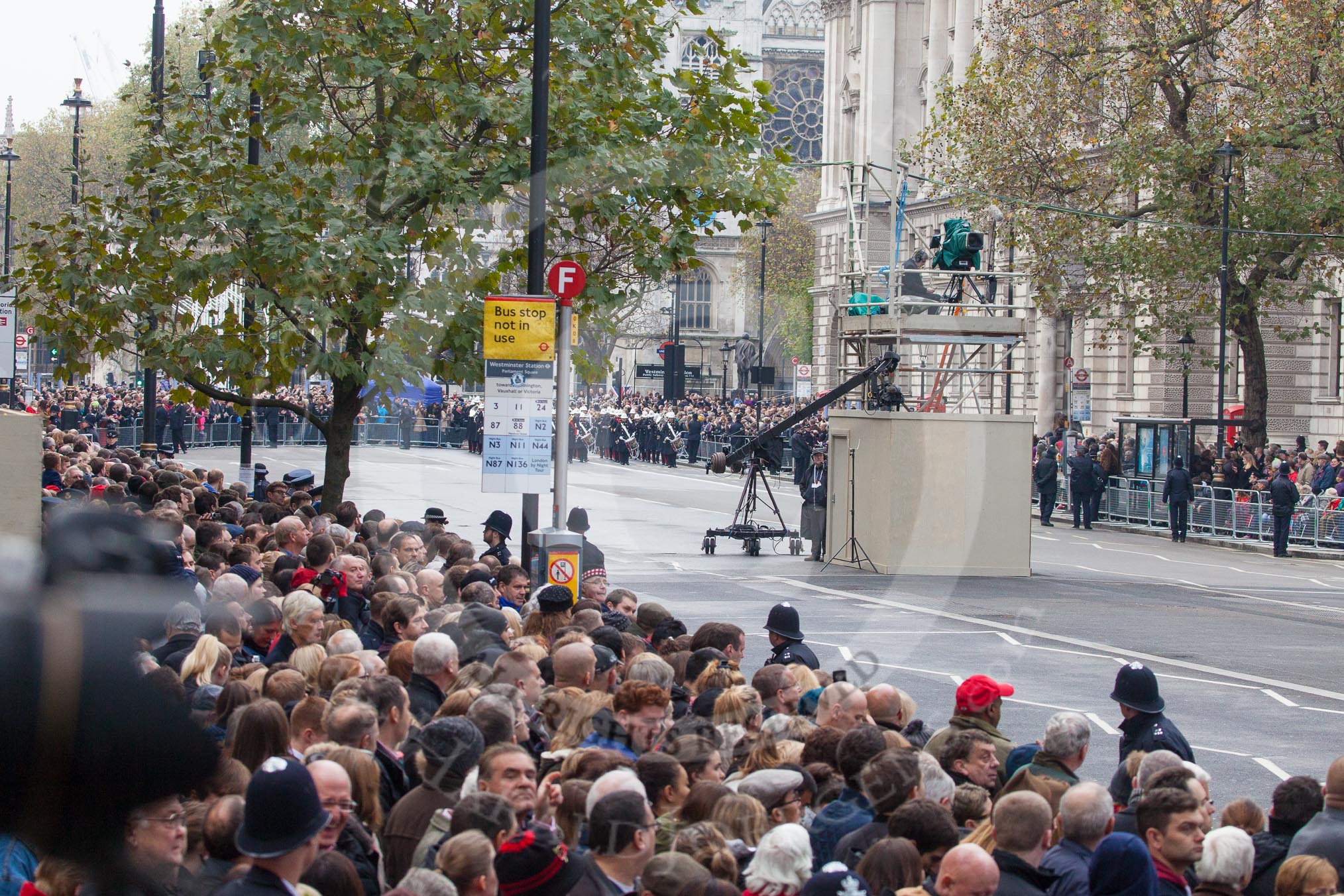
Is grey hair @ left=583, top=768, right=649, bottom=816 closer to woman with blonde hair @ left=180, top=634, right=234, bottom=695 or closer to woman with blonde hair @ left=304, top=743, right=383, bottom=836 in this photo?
woman with blonde hair @ left=304, top=743, right=383, bottom=836

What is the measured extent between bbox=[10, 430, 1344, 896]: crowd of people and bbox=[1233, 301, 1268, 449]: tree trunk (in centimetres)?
2937

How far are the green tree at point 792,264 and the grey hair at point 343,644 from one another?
76.0m

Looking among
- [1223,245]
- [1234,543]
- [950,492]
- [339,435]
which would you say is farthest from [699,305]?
[339,435]

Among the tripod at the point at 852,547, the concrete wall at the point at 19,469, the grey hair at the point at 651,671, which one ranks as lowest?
the tripod at the point at 852,547

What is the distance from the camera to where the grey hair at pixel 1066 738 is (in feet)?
21.9

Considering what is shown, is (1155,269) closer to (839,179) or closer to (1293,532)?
(1293,532)

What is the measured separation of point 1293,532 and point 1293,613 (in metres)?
11.0

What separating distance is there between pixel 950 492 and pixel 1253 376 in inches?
633

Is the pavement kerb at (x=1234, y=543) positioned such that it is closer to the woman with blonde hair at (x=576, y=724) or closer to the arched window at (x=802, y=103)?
the woman with blonde hair at (x=576, y=724)

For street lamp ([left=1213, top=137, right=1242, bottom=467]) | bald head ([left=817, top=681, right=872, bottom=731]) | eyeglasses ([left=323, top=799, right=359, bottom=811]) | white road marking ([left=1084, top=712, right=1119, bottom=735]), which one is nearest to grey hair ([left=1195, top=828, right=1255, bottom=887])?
bald head ([left=817, top=681, right=872, bottom=731])

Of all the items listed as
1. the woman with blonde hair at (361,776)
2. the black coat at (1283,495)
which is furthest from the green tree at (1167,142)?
the woman with blonde hair at (361,776)

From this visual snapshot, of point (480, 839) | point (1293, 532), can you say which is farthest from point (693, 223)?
point (1293, 532)

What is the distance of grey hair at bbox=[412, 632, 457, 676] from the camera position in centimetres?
734

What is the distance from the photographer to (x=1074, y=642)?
16.7m
